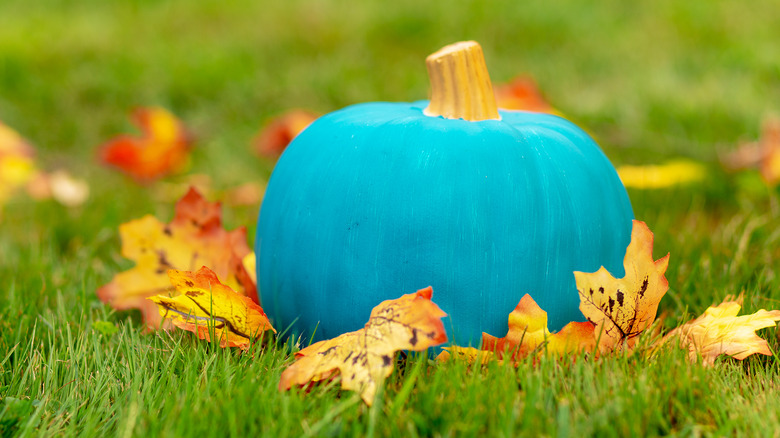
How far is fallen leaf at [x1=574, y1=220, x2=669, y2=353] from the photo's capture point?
1.39 meters

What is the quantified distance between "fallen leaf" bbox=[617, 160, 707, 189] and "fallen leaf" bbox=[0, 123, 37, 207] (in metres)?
2.79

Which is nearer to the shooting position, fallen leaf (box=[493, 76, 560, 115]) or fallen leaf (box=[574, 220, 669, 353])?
fallen leaf (box=[574, 220, 669, 353])

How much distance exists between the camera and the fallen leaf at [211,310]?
141 cm

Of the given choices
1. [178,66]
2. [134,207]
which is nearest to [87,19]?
[178,66]

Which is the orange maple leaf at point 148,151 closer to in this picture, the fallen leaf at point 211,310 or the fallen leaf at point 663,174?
the fallen leaf at point 211,310

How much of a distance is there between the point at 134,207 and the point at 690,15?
165 inches

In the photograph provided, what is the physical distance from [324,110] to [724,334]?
10.00ft

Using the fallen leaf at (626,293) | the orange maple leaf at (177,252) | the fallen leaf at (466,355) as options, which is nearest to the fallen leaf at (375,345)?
the fallen leaf at (466,355)

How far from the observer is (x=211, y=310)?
A: 140cm

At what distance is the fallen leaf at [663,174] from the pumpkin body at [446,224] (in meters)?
1.31

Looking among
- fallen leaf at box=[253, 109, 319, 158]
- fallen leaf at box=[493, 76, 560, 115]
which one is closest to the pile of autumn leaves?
fallen leaf at box=[493, 76, 560, 115]

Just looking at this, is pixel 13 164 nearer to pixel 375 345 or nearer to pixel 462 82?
pixel 462 82

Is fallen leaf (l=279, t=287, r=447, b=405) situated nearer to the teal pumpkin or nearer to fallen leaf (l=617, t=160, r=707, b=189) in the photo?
the teal pumpkin

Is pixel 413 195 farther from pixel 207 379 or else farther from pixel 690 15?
pixel 690 15
